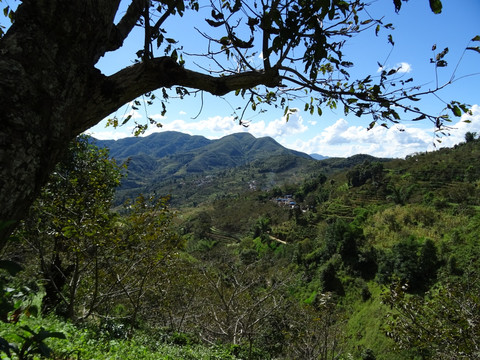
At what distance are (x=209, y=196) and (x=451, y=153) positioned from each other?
382ft

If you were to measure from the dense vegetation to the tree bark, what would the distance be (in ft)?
1.18

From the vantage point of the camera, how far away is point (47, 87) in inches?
52.4

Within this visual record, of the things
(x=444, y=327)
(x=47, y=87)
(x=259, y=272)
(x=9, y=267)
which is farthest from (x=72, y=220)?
(x=259, y=272)

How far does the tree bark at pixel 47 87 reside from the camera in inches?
46.4

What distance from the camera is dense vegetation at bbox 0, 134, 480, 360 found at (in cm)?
591

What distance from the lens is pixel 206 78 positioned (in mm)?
2191

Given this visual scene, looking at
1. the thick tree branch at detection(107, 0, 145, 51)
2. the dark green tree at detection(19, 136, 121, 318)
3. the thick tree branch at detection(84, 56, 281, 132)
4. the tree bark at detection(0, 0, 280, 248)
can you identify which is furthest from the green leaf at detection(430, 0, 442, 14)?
the dark green tree at detection(19, 136, 121, 318)

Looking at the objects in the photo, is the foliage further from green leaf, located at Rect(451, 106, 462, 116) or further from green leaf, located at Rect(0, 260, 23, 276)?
green leaf, located at Rect(0, 260, 23, 276)

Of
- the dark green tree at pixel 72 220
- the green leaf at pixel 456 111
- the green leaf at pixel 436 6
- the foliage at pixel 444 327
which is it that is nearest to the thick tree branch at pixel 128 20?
the green leaf at pixel 436 6

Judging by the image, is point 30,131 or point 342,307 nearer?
point 30,131

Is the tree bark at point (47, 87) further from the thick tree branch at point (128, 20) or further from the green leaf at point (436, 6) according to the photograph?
the green leaf at point (436, 6)

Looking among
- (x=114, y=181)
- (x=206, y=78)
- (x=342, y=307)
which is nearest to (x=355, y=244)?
(x=342, y=307)

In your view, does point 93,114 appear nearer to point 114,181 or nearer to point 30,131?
point 30,131

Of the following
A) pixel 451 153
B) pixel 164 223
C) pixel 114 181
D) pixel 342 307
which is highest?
pixel 451 153
